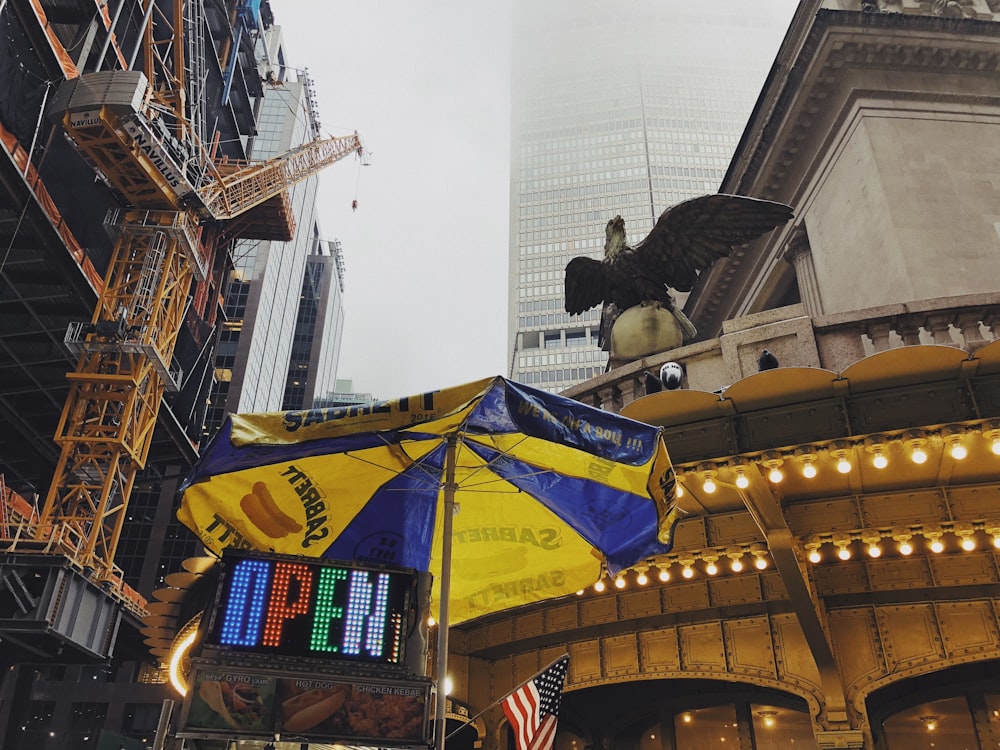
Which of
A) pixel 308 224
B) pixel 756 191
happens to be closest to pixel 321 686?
pixel 756 191

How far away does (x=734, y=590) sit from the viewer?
12320 mm

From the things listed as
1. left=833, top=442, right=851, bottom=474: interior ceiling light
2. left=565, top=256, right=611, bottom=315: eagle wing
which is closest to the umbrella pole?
left=833, top=442, right=851, bottom=474: interior ceiling light

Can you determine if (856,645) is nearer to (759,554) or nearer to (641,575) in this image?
(759,554)

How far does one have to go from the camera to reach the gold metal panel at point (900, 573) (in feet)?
36.7

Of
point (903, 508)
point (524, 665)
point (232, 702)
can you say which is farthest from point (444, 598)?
point (524, 665)

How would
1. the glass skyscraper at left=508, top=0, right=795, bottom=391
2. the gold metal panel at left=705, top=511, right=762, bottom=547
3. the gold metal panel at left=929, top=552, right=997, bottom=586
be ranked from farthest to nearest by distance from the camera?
the glass skyscraper at left=508, top=0, right=795, bottom=391 → the gold metal panel at left=705, top=511, right=762, bottom=547 → the gold metal panel at left=929, top=552, right=997, bottom=586

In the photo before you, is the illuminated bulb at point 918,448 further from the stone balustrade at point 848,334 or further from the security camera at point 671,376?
the security camera at point 671,376

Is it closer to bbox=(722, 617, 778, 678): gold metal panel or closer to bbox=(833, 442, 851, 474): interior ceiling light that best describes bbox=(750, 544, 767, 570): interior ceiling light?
bbox=(722, 617, 778, 678): gold metal panel

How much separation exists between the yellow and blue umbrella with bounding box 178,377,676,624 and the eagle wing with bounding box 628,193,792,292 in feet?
28.3

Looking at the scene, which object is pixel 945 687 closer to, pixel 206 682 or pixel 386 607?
pixel 386 607

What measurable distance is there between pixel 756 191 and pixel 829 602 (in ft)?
45.2

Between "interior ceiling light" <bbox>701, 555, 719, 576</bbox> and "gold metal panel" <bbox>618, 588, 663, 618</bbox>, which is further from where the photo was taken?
"gold metal panel" <bbox>618, 588, 663, 618</bbox>

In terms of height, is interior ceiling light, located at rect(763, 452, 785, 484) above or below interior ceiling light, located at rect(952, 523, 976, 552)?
above

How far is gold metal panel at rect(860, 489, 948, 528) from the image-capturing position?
10133 mm
